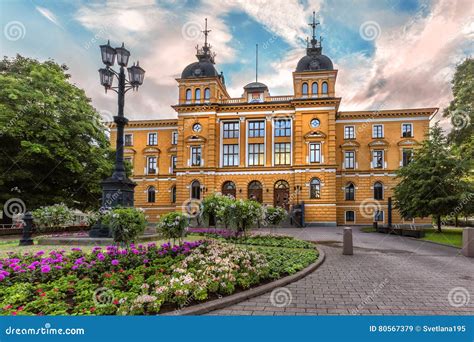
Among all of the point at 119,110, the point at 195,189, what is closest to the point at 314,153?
the point at 195,189

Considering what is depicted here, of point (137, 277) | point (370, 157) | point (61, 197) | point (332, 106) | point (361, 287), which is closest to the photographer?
point (137, 277)

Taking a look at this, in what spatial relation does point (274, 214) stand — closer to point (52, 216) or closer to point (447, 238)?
point (447, 238)

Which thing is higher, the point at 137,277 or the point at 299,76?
the point at 299,76

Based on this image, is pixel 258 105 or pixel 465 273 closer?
pixel 465 273

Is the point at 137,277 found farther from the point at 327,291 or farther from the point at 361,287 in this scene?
the point at 361,287

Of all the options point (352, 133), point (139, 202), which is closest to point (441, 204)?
point (352, 133)

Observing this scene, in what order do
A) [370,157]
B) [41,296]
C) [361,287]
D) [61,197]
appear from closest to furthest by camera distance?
[41,296] → [361,287] → [61,197] → [370,157]

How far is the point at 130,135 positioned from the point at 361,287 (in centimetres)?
4386

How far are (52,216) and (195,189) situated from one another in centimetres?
2277

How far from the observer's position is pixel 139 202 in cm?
4338

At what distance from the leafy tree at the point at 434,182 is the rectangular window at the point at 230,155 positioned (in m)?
20.1

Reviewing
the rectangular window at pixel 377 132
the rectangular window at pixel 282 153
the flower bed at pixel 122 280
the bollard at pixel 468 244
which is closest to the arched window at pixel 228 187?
the rectangular window at pixel 282 153

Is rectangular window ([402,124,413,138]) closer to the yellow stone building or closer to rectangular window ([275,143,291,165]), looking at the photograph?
the yellow stone building

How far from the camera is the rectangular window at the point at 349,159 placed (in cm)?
3991
